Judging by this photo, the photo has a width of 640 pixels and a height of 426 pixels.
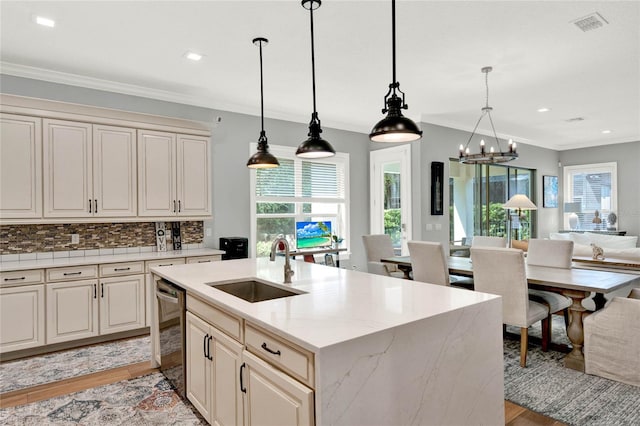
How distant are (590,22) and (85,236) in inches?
196

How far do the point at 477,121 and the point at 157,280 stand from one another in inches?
211

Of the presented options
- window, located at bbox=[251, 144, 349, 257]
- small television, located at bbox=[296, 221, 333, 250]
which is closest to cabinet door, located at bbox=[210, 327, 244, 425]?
window, located at bbox=[251, 144, 349, 257]

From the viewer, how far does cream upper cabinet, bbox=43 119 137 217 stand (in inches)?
147

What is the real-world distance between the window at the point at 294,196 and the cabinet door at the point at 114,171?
1568 millimetres

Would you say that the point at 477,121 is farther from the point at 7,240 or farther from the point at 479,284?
the point at 7,240

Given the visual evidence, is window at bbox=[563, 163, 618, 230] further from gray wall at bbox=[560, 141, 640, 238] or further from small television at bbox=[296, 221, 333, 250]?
small television at bbox=[296, 221, 333, 250]

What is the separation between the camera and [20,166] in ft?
11.7

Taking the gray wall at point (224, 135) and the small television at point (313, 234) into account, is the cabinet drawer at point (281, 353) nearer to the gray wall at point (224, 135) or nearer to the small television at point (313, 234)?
the gray wall at point (224, 135)

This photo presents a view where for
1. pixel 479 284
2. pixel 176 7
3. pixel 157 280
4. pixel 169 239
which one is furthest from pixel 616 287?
pixel 169 239

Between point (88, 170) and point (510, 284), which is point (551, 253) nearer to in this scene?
point (510, 284)

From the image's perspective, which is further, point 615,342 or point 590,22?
point 590,22

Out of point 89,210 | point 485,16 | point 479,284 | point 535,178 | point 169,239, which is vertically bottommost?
point 479,284

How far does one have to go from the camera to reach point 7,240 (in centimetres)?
376

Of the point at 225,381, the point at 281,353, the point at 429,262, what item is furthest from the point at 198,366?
the point at 429,262
